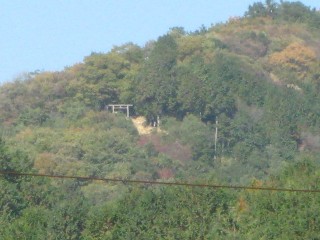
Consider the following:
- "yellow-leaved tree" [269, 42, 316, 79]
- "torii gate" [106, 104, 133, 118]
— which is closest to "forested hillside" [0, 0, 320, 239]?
"yellow-leaved tree" [269, 42, 316, 79]

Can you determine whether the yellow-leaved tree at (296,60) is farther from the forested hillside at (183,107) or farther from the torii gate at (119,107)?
the torii gate at (119,107)

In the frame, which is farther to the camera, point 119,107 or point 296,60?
point 296,60

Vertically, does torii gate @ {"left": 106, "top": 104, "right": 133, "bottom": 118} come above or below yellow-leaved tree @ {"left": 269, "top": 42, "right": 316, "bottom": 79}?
below

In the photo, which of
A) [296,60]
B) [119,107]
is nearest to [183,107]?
[119,107]

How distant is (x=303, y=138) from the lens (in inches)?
3263

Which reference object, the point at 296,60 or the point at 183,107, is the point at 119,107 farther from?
the point at 296,60

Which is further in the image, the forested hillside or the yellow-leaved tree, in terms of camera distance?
the yellow-leaved tree

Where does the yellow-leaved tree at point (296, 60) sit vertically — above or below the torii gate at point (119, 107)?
above

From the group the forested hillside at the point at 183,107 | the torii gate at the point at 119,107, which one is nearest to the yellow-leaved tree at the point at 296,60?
the forested hillside at the point at 183,107

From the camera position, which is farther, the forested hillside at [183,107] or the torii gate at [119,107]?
the torii gate at [119,107]

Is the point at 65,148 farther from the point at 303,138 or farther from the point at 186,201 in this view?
the point at 186,201

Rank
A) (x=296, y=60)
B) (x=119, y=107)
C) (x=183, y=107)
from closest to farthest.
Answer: (x=183, y=107), (x=119, y=107), (x=296, y=60)

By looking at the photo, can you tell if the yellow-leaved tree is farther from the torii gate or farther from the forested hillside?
the torii gate

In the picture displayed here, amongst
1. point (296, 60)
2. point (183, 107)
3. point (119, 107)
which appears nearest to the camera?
point (183, 107)
